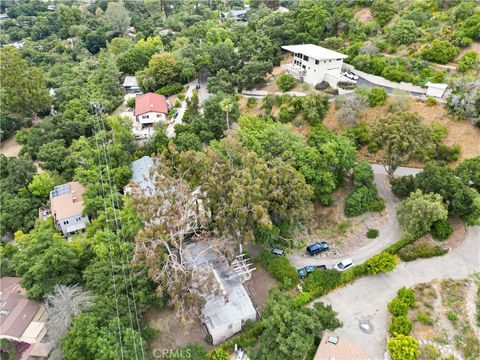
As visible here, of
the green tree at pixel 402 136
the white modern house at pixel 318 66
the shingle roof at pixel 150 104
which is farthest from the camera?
the shingle roof at pixel 150 104

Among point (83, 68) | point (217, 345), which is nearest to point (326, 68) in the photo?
point (217, 345)

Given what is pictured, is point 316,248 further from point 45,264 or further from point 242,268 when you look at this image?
point 45,264

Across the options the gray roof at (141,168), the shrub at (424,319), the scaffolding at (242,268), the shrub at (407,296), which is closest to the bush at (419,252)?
the shrub at (407,296)

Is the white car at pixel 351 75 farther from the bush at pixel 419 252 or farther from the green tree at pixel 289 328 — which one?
the green tree at pixel 289 328

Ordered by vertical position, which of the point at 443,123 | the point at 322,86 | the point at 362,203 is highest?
the point at 322,86

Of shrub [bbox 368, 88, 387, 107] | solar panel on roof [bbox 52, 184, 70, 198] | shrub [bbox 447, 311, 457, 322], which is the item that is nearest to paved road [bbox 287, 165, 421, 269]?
shrub [bbox 447, 311, 457, 322]

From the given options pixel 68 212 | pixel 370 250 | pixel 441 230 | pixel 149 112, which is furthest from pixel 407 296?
pixel 149 112

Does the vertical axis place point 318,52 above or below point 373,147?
above
